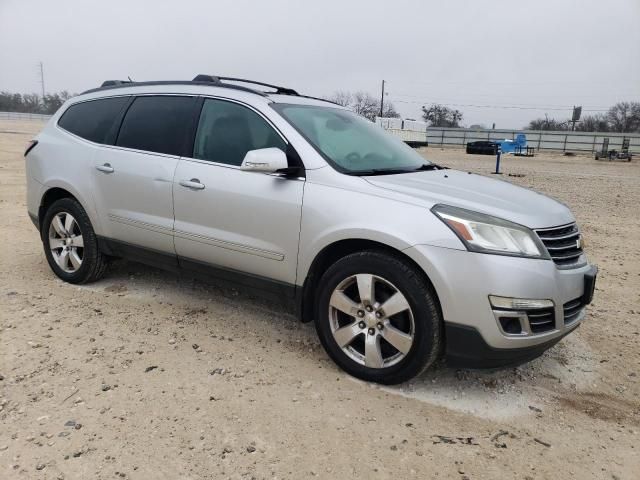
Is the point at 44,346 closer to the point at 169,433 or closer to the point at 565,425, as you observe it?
the point at 169,433

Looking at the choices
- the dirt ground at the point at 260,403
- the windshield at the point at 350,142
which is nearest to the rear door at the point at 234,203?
the windshield at the point at 350,142

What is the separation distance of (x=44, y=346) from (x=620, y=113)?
8160 cm

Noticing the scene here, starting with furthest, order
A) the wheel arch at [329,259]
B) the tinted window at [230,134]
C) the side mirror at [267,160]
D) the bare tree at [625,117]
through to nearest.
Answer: the bare tree at [625,117], the tinted window at [230,134], the side mirror at [267,160], the wheel arch at [329,259]

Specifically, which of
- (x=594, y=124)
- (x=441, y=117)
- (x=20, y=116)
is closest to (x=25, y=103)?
(x=20, y=116)

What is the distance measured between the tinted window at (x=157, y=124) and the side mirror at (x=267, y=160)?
3.01 ft

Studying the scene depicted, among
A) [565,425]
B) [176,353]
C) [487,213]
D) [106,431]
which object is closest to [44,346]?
[176,353]

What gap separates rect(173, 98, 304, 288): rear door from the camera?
11.1 ft

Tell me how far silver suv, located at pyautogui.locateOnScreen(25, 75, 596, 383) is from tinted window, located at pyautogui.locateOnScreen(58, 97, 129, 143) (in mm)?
17

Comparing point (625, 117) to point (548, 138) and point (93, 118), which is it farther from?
point (93, 118)

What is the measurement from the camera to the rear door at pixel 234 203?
133 inches

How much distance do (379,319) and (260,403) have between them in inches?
33.2

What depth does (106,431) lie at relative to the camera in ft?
8.62

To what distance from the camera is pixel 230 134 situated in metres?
3.74

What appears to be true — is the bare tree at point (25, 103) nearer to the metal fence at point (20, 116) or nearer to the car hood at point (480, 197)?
the metal fence at point (20, 116)
